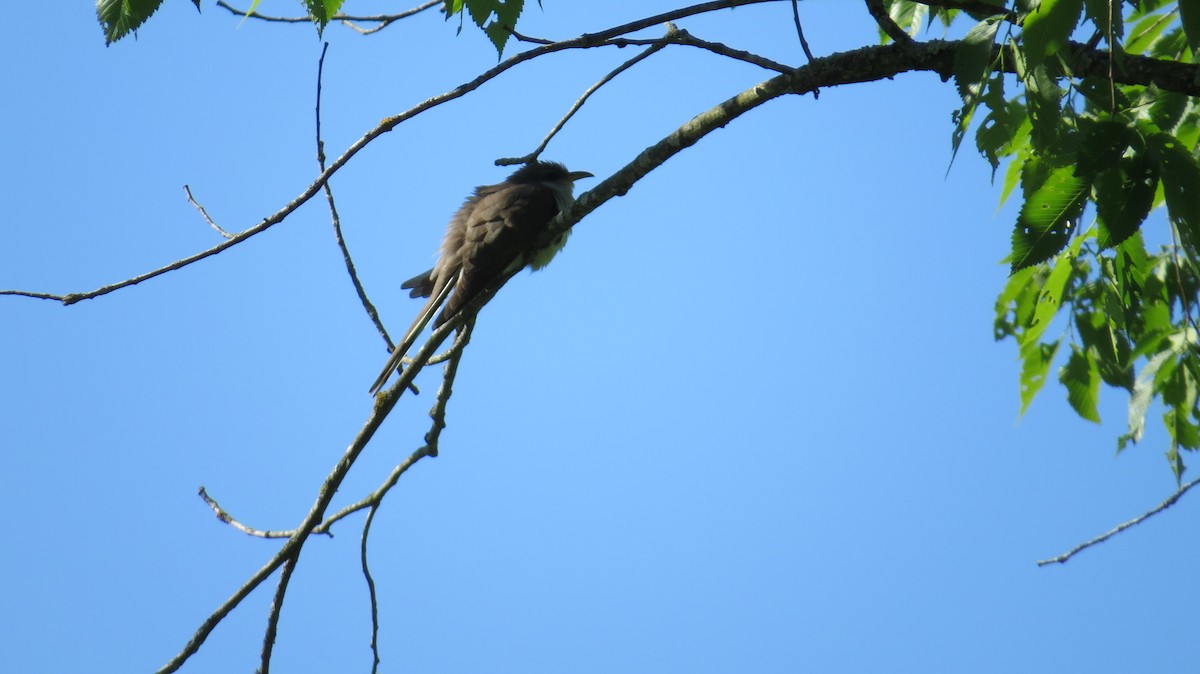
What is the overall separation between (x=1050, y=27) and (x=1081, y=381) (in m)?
2.28

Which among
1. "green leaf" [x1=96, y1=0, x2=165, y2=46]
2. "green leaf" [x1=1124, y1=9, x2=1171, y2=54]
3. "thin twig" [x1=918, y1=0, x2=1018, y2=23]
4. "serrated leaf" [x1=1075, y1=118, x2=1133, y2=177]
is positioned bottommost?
"serrated leaf" [x1=1075, y1=118, x2=1133, y2=177]

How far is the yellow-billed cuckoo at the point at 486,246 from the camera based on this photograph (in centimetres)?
591

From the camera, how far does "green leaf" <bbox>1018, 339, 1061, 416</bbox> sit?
4.13 m

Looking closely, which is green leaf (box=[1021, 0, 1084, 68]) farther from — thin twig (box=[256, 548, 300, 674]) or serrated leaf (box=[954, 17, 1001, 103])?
thin twig (box=[256, 548, 300, 674])

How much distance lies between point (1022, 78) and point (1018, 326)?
7.49ft

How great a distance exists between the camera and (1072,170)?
2568 millimetres

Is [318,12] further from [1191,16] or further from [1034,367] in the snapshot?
[1034,367]

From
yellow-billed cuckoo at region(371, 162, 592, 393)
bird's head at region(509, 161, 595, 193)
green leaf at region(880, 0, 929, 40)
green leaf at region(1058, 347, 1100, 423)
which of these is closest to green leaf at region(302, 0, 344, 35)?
green leaf at region(880, 0, 929, 40)

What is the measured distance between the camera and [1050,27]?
2225 millimetres

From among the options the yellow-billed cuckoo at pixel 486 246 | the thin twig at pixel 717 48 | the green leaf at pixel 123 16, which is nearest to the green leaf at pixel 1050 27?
the thin twig at pixel 717 48

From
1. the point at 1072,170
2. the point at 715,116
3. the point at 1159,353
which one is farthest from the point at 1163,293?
the point at 715,116

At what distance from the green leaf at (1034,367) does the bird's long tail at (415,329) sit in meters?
2.60

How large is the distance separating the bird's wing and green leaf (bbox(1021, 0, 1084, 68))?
3.87 metres

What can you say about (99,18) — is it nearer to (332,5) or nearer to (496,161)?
(332,5)
